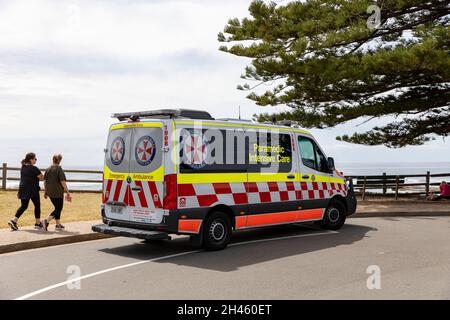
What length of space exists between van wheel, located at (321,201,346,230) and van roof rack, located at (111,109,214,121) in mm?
3826

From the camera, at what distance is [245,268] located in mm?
7699

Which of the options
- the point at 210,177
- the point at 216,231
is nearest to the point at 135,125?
the point at 210,177

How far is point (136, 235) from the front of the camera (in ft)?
28.4

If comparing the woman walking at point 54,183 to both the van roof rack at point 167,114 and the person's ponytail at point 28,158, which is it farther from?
the van roof rack at point 167,114

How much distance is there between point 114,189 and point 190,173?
5.12 ft

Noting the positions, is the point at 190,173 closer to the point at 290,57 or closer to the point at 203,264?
the point at 203,264

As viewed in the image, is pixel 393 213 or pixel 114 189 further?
pixel 393 213

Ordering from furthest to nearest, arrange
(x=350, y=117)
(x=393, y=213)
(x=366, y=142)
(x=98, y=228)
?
(x=366, y=142) → (x=350, y=117) → (x=393, y=213) → (x=98, y=228)

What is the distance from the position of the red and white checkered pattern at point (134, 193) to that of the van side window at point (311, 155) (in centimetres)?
348

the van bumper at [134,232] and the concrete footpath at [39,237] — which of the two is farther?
the concrete footpath at [39,237]

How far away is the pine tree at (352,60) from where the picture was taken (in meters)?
18.3

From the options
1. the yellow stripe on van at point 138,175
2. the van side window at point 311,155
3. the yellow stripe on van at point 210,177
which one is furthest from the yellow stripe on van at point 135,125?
the van side window at point 311,155

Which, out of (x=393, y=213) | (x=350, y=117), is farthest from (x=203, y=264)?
(x=350, y=117)
